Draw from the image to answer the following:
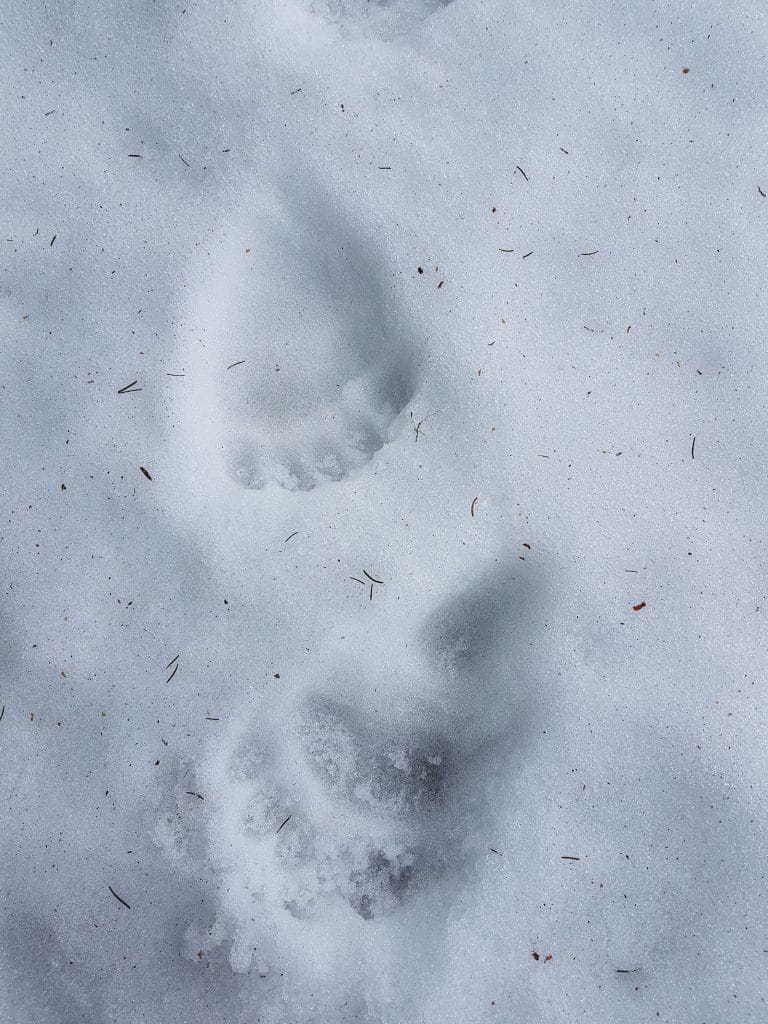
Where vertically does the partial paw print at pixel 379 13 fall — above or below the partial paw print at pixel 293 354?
above

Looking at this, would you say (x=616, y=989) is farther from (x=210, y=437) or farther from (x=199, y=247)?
(x=199, y=247)

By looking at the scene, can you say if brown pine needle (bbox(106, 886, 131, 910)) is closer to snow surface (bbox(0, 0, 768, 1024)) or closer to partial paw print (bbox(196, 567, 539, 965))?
Answer: snow surface (bbox(0, 0, 768, 1024))

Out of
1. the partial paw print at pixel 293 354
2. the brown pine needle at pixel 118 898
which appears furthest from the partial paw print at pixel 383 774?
the partial paw print at pixel 293 354

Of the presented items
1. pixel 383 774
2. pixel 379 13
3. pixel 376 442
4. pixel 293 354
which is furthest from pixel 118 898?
pixel 379 13

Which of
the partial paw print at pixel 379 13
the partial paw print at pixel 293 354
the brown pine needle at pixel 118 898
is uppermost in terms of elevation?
the partial paw print at pixel 379 13

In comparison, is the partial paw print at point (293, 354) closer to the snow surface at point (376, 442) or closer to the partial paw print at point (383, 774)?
the snow surface at point (376, 442)

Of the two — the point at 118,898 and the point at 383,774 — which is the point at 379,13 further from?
the point at 118,898

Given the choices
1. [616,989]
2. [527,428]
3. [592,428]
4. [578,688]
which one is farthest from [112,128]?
[616,989]
